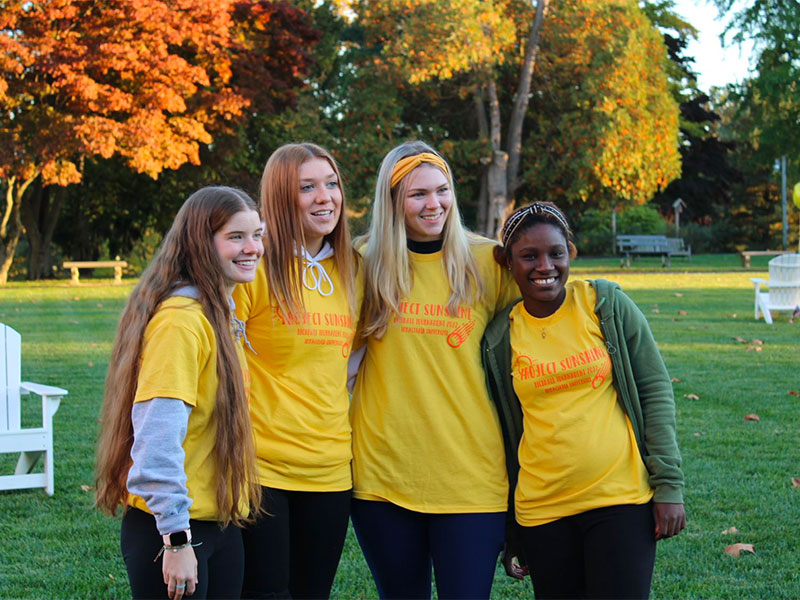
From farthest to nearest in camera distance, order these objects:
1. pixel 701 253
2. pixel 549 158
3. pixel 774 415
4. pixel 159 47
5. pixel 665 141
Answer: pixel 701 253 < pixel 549 158 < pixel 665 141 < pixel 159 47 < pixel 774 415

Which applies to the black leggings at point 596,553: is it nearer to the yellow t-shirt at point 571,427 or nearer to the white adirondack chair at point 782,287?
the yellow t-shirt at point 571,427

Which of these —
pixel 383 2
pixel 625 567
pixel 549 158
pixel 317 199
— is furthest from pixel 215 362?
pixel 549 158

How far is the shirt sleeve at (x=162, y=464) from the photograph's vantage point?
2.23 meters

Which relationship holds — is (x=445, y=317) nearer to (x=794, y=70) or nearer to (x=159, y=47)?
(x=159, y=47)

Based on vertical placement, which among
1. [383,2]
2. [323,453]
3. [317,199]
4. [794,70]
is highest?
[383,2]

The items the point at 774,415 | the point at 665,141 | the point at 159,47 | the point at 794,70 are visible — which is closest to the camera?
the point at 774,415

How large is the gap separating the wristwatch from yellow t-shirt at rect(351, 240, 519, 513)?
77 cm

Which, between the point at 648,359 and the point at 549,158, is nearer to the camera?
the point at 648,359

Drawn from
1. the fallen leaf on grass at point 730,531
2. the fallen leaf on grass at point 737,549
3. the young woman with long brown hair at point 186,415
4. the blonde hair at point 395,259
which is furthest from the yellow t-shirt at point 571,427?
the fallen leaf on grass at point 730,531

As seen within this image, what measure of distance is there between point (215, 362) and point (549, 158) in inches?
1011

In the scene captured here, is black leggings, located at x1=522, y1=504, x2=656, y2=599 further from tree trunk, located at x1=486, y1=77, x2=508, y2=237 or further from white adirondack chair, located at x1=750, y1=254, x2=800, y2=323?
tree trunk, located at x1=486, y1=77, x2=508, y2=237

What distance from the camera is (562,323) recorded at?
2.80m

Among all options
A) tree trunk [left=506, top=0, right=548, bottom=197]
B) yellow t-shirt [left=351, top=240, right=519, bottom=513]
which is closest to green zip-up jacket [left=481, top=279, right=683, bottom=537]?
yellow t-shirt [left=351, top=240, right=519, bottom=513]

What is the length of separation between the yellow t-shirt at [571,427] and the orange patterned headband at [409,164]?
70cm
